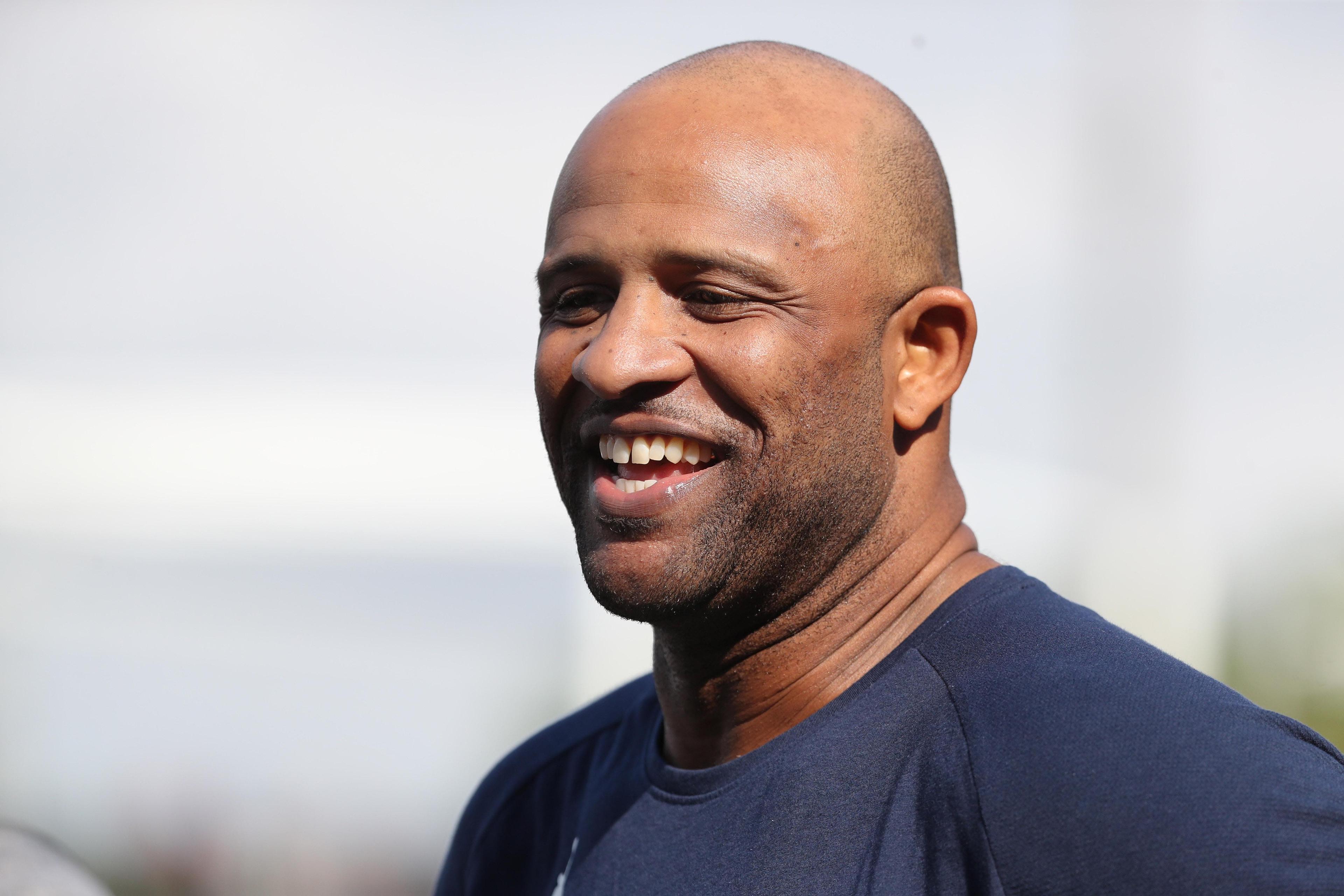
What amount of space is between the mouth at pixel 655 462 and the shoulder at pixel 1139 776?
65 centimetres

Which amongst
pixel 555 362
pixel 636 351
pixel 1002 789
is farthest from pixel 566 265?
pixel 1002 789

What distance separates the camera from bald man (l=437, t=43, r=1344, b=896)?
2043 millimetres

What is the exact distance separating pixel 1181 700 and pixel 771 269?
102 centimetres

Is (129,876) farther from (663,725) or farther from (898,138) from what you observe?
(898,138)

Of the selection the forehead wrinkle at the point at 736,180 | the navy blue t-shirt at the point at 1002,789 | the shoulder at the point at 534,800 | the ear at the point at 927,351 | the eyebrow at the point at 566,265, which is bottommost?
the shoulder at the point at 534,800


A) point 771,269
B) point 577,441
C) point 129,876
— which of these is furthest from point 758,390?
point 129,876

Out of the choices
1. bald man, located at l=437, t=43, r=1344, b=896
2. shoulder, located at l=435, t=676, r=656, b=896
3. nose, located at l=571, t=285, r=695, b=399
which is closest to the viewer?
bald man, located at l=437, t=43, r=1344, b=896

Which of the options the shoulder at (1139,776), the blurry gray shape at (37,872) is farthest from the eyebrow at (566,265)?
the blurry gray shape at (37,872)

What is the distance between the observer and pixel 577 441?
256cm

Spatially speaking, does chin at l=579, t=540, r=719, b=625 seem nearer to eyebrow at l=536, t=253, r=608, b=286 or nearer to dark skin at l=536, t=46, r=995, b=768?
dark skin at l=536, t=46, r=995, b=768

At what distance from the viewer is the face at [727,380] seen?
237 centimetres

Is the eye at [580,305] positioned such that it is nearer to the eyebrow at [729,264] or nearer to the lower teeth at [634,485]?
the eyebrow at [729,264]

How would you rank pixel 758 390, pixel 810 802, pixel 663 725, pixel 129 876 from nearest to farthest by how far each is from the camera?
pixel 810 802 < pixel 758 390 < pixel 663 725 < pixel 129 876

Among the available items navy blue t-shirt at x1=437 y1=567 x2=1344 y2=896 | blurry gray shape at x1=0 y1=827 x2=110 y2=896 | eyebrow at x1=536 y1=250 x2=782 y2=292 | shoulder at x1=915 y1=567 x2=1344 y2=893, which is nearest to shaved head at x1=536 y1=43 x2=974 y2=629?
eyebrow at x1=536 y1=250 x2=782 y2=292
